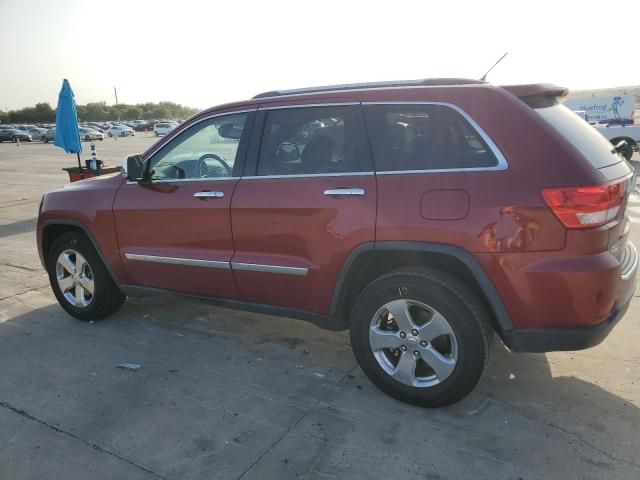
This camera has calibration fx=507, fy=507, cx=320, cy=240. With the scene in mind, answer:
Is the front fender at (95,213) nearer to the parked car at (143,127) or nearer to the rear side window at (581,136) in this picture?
the rear side window at (581,136)

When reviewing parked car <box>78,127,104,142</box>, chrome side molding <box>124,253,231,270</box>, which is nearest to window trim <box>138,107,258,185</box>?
chrome side molding <box>124,253,231,270</box>

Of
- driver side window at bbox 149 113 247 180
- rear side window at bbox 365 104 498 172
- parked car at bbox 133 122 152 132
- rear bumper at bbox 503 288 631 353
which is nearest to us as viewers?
rear bumper at bbox 503 288 631 353

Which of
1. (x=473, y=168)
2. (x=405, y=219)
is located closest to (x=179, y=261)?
(x=405, y=219)

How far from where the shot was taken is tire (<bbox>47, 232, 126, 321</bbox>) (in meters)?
4.29

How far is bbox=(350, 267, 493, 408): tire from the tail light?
634mm

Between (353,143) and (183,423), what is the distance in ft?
6.33

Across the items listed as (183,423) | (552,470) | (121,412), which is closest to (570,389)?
(552,470)

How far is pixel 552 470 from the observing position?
246 centimetres

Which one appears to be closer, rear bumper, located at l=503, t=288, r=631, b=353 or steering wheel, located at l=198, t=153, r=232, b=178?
rear bumper, located at l=503, t=288, r=631, b=353

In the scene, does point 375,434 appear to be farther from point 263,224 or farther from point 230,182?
point 230,182

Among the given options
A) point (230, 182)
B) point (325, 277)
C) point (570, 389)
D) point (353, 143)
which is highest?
point (353, 143)

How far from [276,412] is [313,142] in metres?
1.69

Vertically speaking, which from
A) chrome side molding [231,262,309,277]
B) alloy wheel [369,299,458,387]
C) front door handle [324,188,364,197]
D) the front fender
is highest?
front door handle [324,188,364,197]

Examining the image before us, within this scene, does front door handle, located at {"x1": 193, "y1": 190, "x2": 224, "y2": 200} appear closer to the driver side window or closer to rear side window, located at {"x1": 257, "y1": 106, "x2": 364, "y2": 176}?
the driver side window
